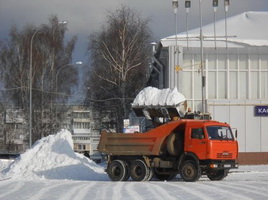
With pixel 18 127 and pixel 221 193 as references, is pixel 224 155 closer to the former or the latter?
pixel 221 193

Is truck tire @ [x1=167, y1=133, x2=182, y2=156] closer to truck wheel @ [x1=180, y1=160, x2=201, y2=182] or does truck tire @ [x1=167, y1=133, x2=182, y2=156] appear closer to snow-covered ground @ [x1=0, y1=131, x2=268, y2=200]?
truck wheel @ [x1=180, y1=160, x2=201, y2=182]

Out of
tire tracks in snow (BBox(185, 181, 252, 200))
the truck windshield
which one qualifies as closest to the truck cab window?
the truck windshield

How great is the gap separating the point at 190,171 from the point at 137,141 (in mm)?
2903

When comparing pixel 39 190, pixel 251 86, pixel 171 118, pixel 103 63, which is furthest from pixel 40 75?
pixel 39 190

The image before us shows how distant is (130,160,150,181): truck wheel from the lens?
2661 centimetres

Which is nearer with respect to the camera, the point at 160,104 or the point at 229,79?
the point at 160,104

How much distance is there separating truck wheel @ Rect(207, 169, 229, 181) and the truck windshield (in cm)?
146

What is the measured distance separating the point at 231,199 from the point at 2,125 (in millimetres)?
61784

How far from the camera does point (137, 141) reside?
88.3ft

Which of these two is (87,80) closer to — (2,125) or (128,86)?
(128,86)

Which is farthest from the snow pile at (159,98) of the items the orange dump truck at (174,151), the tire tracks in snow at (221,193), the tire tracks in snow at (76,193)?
the tire tracks in snow at (76,193)

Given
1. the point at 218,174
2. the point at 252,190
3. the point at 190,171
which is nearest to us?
the point at 252,190

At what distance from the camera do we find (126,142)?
27.3 metres

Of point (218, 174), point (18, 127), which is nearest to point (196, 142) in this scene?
point (218, 174)
